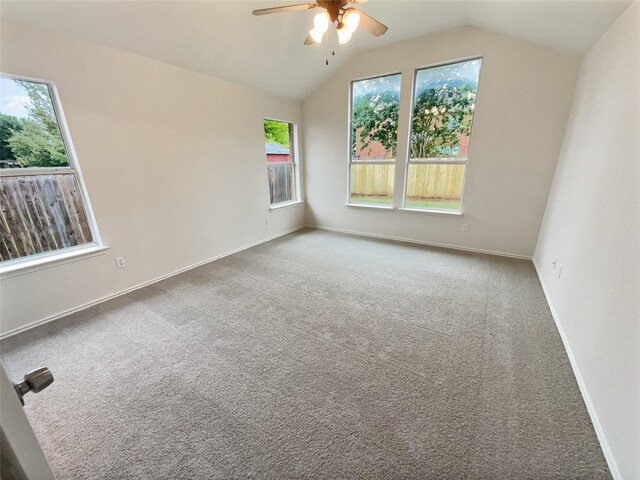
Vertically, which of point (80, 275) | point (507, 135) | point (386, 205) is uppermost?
point (507, 135)

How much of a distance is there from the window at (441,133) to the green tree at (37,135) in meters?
4.01

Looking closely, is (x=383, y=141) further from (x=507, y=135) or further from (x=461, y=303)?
(x=461, y=303)

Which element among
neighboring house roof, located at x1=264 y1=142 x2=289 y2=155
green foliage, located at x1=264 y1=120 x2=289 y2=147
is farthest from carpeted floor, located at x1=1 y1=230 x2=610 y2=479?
green foliage, located at x1=264 y1=120 x2=289 y2=147

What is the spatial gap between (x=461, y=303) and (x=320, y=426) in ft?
5.76

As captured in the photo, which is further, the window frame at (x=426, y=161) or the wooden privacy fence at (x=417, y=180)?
the wooden privacy fence at (x=417, y=180)

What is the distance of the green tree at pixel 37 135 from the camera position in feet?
6.94

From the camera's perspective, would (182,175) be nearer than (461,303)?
No

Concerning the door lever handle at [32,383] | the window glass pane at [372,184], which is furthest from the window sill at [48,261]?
the window glass pane at [372,184]

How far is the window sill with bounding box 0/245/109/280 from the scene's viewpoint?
6.97 feet

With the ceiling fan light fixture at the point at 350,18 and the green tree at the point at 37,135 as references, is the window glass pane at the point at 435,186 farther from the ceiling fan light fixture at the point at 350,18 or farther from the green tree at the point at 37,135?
the green tree at the point at 37,135

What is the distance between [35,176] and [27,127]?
1.27 ft

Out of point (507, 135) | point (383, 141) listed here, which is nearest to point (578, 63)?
point (507, 135)

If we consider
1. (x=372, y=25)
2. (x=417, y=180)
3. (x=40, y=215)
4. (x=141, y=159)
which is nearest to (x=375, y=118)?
(x=417, y=180)

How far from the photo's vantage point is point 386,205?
14.5ft
